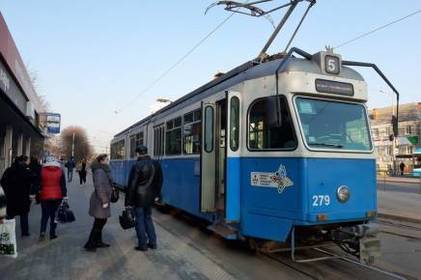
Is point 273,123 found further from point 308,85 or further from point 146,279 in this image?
point 146,279

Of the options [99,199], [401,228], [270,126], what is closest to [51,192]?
[99,199]

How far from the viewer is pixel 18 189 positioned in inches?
400

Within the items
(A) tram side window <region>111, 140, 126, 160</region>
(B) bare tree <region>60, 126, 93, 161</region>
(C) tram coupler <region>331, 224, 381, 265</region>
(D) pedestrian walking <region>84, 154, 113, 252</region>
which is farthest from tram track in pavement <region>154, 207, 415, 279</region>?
(B) bare tree <region>60, 126, 93, 161</region>

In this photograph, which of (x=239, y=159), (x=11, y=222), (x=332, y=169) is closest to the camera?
(x=11, y=222)

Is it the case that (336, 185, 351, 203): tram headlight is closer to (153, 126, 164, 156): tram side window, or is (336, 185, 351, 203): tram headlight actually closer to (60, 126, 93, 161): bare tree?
(153, 126, 164, 156): tram side window

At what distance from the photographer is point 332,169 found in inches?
303

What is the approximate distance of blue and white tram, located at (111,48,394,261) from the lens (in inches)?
297

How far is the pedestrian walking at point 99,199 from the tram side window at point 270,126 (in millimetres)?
2567

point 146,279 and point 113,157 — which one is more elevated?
point 113,157

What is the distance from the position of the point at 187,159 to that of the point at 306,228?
3.97 m

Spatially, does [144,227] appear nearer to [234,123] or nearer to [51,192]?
[51,192]

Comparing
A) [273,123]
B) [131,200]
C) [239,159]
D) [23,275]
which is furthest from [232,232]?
[23,275]

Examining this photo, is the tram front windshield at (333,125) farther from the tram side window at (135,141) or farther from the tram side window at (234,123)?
the tram side window at (135,141)

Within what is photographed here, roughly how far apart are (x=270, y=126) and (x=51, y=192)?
485cm
